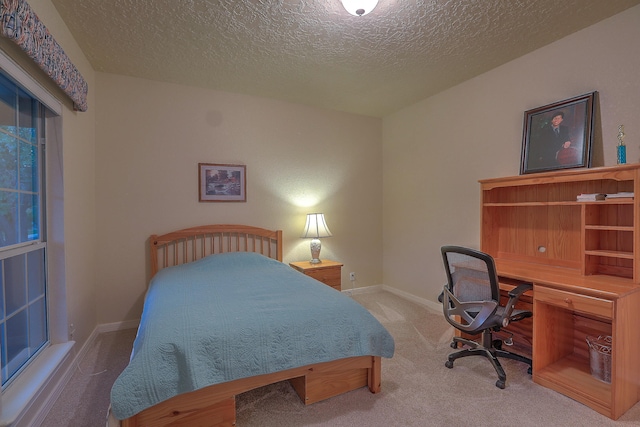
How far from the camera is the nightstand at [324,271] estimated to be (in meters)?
3.48

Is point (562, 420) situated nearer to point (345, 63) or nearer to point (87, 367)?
point (345, 63)

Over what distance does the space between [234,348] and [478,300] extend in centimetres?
168

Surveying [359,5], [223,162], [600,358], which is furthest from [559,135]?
[223,162]

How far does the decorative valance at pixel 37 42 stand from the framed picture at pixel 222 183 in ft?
4.23

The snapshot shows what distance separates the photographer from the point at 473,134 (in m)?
3.20

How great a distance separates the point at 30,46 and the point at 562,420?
3513 mm

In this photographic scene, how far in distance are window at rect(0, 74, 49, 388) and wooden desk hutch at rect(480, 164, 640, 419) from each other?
10.6ft

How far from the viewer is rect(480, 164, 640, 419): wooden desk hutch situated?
71.5 inches

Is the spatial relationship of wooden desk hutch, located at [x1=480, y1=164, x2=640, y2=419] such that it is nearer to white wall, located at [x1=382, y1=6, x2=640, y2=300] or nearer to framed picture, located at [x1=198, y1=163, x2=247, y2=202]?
white wall, located at [x1=382, y1=6, x2=640, y2=300]

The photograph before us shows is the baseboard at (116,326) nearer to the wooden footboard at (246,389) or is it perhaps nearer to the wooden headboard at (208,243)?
the wooden headboard at (208,243)

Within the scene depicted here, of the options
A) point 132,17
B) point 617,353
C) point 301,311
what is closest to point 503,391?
point 617,353

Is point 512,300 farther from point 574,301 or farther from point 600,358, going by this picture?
point 600,358

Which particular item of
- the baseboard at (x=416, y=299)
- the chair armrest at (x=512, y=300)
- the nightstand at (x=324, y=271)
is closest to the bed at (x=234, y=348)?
the chair armrest at (x=512, y=300)

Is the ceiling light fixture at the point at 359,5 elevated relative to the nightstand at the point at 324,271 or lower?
elevated
